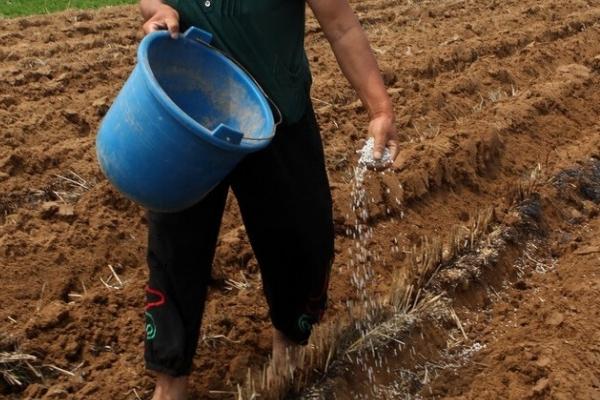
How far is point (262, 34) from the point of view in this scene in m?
2.55

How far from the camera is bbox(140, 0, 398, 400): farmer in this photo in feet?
8.37

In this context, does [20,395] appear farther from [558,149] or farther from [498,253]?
[558,149]

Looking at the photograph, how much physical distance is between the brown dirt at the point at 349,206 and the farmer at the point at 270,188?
41 cm

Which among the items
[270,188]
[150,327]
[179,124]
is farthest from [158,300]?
[179,124]

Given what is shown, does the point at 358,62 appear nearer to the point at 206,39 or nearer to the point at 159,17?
the point at 206,39

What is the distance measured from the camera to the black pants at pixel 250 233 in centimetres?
269

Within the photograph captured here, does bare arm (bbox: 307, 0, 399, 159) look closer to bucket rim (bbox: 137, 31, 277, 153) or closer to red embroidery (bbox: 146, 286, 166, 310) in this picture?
bucket rim (bbox: 137, 31, 277, 153)

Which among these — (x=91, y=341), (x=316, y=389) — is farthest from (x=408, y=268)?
(x=91, y=341)

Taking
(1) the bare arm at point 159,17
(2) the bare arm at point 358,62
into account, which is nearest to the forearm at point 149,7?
(1) the bare arm at point 159,17

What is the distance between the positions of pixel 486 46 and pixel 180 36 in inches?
198

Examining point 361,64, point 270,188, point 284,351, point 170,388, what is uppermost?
point 361,64

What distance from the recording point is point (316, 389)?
3.14 metres

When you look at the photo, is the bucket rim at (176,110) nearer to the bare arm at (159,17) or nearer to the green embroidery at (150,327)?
the bare arm at (159,17)

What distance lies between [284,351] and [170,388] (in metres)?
0.46
